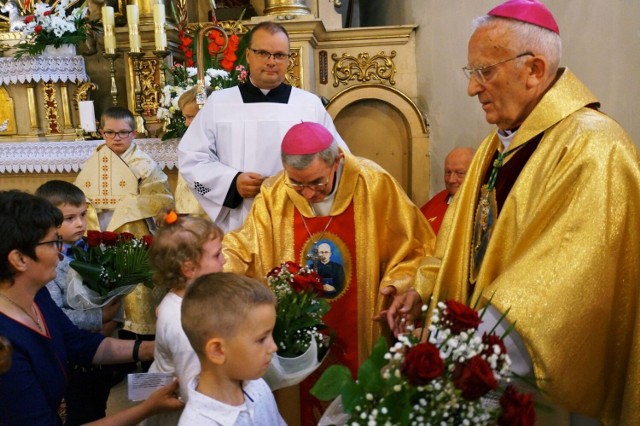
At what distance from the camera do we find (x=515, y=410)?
127 centimetres

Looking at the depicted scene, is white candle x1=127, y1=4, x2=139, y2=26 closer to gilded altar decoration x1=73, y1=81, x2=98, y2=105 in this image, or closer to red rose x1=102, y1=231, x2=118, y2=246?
gilded altar decoration x1=73, y1=81, x2=98, y2=105

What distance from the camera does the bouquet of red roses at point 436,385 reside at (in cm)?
123

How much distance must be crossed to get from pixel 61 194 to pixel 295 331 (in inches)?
62.2

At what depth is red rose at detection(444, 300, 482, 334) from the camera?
1386mm

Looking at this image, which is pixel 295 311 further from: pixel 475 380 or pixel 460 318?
pixel 475 380

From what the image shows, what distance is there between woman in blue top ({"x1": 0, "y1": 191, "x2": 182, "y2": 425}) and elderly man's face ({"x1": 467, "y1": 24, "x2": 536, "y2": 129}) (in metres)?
1.46

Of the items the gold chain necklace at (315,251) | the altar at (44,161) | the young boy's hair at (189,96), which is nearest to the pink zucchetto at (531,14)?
the gold chain necklace at (315,251)

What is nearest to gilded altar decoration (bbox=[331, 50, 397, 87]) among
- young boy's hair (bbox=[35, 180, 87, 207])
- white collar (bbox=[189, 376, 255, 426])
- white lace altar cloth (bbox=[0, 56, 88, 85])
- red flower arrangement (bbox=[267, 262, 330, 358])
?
white lace altar cloth (bbox=[0, 56, 88, 85])

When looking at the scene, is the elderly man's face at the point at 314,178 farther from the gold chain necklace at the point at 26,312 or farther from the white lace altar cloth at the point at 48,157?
the white lace altar cloth at the point at 48,157

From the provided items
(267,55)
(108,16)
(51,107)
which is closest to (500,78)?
(267,55)

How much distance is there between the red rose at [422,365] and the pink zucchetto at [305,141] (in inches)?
60.3

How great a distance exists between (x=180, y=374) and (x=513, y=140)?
4.68ft

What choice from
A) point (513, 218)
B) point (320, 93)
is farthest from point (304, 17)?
point (513, 218)

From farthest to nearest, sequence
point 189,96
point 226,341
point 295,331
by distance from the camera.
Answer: point 189,96, point 295,331, point 226,341
